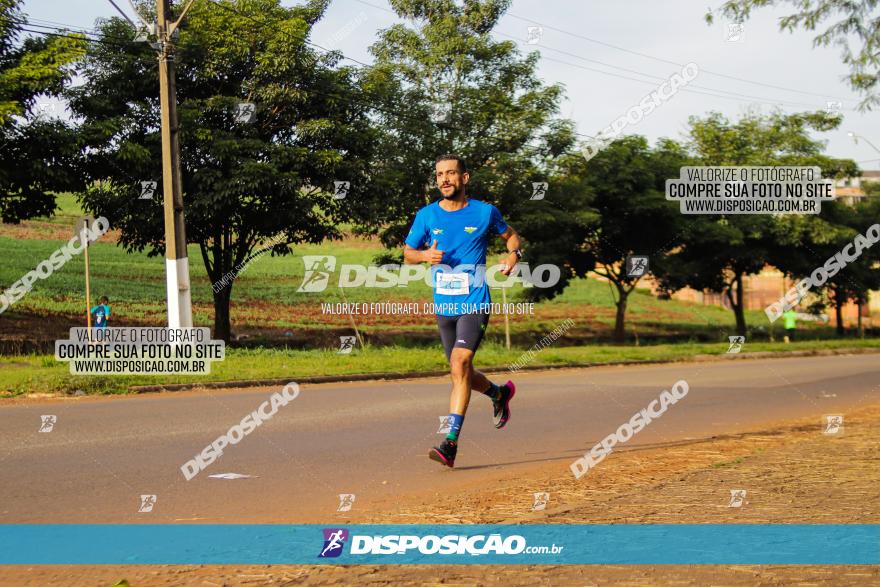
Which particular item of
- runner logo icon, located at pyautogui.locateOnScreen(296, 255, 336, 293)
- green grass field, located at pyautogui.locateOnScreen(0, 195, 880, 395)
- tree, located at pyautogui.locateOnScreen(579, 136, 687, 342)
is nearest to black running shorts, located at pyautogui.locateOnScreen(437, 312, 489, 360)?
green grass field, located at pyautogui.locateOnScreen(0, 195, 880, 395)

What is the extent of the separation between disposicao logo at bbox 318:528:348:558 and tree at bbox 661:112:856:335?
124ft

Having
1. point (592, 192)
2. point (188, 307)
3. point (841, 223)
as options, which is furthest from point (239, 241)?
point (841, 223)

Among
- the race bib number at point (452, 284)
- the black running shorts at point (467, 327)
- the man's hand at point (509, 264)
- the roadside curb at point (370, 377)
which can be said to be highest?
the man's hand at point (509, 264)

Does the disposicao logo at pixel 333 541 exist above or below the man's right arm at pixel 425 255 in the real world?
below

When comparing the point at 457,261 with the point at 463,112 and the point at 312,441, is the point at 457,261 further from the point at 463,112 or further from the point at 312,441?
the point at 463,112

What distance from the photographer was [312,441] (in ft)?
30.8

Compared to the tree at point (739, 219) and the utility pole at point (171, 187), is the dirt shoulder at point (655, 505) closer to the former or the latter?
the utility pole at point (171, 187)

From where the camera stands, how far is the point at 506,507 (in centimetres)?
585

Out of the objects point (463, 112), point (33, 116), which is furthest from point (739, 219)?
point (33, 116)

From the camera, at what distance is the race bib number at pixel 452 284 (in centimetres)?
716

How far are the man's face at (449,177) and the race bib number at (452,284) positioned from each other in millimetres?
584

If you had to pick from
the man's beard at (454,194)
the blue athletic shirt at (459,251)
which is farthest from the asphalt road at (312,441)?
the man's beard at (454,194)

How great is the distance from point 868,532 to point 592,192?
3233 cm

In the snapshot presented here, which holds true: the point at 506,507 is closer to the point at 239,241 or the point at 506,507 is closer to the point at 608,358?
the point at 608,358
